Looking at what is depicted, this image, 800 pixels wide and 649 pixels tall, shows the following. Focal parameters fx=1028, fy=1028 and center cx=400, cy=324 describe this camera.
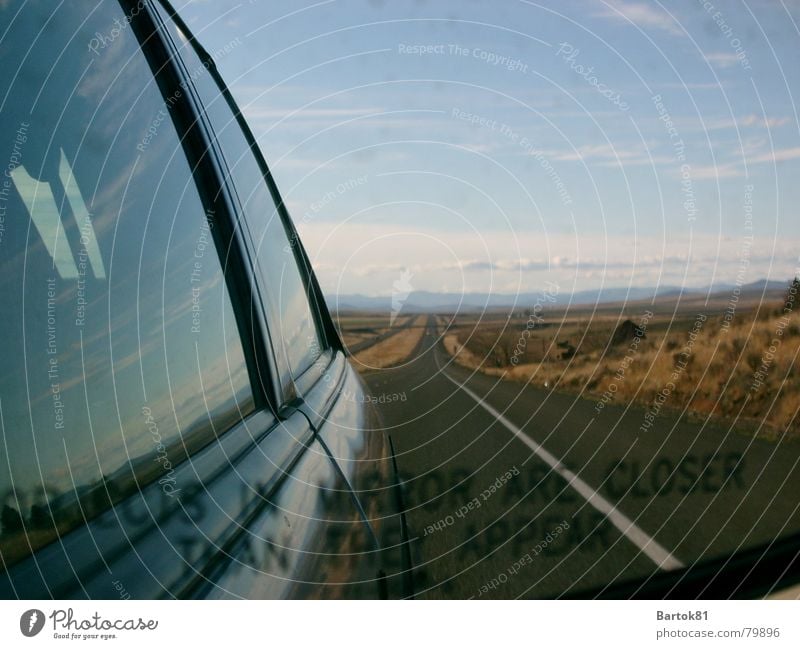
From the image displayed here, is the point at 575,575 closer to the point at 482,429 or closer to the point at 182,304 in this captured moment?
the point at 182,304

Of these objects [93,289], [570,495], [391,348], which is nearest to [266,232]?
[93,289]

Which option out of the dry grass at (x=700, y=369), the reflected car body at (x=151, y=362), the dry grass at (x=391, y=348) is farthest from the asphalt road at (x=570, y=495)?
the reflected car body at (x=151, y=362)

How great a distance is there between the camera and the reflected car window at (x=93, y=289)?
4.56 ft

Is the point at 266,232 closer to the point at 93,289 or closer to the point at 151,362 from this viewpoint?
the point at 151,362

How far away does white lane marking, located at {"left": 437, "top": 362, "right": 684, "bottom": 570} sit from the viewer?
4.36m

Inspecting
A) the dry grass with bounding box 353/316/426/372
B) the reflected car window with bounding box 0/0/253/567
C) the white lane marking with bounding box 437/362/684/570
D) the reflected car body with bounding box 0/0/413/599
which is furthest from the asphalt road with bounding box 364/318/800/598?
the reflected car window with bounding box 0/0/253/567

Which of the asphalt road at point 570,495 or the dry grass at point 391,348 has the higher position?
the dry grass at point 391,348

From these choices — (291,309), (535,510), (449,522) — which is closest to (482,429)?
(535,510)

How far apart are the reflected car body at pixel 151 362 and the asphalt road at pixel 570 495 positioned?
1568mm

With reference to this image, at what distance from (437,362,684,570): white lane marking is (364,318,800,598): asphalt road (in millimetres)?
10

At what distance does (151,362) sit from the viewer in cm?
188

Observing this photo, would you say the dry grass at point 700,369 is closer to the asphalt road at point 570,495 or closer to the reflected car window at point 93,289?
the asphalt road at point 570,495

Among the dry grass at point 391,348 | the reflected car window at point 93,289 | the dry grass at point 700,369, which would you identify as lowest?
the dry grass at point 700,369

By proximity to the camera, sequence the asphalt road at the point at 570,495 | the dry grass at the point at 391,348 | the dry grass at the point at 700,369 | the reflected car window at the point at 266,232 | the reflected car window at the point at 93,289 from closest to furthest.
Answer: the reflected car window at the point at 93,289 → the reflected car window at the point at 266,232 → the asphalt road at the point at 570,495 → the dry grass at the point at 391,348 → the dry grass at the point at 700,369
